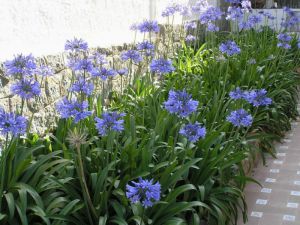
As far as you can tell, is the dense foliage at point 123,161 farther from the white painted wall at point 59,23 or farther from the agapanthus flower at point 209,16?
the agapanthus flower at point 209,16

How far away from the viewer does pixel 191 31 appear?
702 cm

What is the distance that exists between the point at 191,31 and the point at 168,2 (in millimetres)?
880

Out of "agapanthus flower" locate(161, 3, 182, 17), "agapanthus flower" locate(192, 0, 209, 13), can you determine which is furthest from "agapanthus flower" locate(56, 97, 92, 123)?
"agapanthus flower" locate(192, 0, 209, 13)

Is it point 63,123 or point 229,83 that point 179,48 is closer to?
point 229,83

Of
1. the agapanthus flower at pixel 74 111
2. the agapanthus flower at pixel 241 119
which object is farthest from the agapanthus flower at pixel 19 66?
the agapanthus flower at pixel 241 119

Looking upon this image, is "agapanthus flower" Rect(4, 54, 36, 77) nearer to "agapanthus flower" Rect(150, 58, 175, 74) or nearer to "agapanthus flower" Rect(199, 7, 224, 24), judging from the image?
"agapanthus flower" Rect(150, 58, 175, 74)

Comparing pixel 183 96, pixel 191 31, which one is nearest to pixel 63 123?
pixel 183 96

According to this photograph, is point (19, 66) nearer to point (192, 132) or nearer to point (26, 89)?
point (26, 89)

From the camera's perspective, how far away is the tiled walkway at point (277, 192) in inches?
119

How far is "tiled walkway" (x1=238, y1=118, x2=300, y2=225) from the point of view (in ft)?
9.93

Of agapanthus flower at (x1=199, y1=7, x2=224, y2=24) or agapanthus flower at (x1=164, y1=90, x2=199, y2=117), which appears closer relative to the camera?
agapanthus flower at (x1=164, y1=90, x2=199, y2=117)

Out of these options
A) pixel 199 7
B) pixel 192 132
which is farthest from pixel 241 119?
pixel 199 7

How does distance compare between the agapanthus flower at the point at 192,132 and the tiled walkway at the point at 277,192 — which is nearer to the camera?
the agapanthus flower at the point at 192,132

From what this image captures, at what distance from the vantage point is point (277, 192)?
345 centimetres
